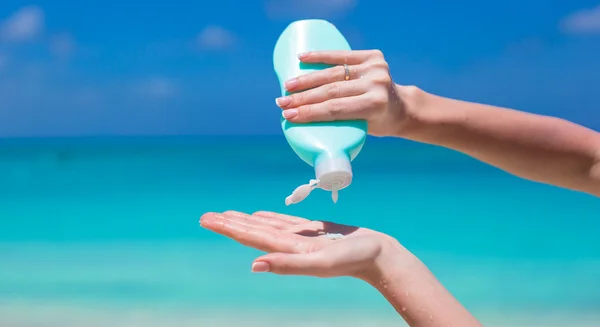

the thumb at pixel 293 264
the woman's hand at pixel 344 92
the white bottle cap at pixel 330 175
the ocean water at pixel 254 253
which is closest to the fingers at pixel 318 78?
the woman's hand at pixel 344 92

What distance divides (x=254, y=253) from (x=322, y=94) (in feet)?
16.2

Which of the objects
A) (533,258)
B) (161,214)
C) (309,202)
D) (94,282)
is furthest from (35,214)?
(533,258)

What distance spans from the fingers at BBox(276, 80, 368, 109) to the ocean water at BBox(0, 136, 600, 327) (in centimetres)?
327

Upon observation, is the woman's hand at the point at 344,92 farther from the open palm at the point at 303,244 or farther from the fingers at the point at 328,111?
the open palm at the point at 303,244

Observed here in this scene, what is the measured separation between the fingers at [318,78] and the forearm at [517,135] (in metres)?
0.25

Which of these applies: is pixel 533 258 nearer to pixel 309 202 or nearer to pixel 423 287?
pixel 309 202

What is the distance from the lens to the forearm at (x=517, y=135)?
1726mm

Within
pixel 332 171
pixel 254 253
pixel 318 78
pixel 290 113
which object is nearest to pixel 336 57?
pixel 318 78

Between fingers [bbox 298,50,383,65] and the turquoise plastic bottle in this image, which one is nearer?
the turquoise plastic bottle

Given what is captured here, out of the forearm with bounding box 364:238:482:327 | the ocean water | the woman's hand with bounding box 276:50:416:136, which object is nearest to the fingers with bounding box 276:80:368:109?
the woman's hand with bounding box 276:50:416:136

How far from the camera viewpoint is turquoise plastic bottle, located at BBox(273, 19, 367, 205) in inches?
57.9

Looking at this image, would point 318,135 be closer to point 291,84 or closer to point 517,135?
point 291,84

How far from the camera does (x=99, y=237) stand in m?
7.71

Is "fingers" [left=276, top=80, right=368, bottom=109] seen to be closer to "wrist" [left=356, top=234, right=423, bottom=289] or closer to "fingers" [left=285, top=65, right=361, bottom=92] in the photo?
"fingers" [left=285, top=65, right=361, bottom=92]
